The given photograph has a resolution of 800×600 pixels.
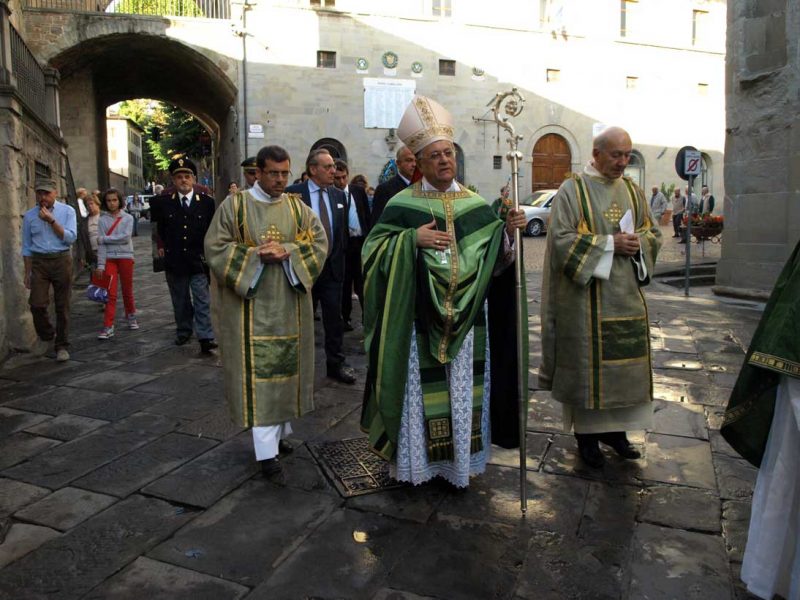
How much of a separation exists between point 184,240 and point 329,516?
14.8ft

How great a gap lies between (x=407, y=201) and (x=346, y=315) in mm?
4845

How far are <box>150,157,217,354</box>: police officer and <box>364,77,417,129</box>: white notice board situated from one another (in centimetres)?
1658

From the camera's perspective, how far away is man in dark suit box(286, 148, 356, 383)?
5652mm

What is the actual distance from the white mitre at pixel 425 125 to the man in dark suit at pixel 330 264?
2298 millimetres

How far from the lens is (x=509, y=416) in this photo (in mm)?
3482

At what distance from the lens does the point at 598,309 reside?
3.71 m

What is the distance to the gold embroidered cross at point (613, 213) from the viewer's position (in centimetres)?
376

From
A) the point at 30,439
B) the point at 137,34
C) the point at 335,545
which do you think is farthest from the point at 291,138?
the point at 335,545

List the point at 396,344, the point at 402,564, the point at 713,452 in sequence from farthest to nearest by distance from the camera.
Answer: the point at 713,452 < the point at 396,344 < the point at 402,564

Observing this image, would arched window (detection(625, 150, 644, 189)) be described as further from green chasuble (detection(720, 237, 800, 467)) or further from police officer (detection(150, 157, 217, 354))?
green chasuble (detection(720, 237, 800, 467))

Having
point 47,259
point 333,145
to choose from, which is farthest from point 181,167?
point 333,145

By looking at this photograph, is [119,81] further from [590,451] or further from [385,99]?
[590,451]

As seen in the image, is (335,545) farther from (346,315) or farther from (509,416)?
(346,315)

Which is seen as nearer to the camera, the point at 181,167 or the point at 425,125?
the point at 425,125
